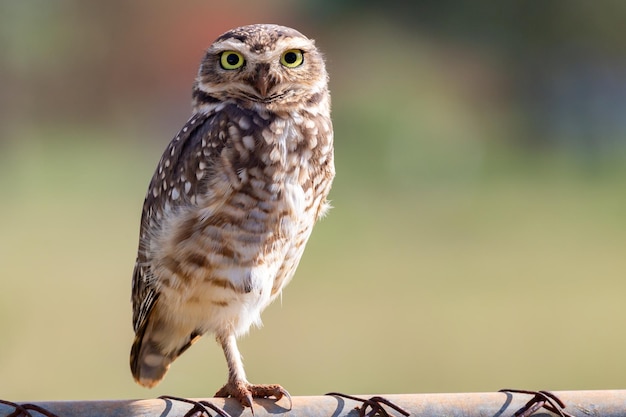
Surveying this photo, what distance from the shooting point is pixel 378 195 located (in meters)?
15.0

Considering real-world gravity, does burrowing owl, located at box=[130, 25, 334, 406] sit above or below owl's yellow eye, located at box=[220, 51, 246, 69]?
below

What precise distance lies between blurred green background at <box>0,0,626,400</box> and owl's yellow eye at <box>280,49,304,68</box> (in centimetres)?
503

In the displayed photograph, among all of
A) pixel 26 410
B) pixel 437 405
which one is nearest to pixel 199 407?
pixel 26 410

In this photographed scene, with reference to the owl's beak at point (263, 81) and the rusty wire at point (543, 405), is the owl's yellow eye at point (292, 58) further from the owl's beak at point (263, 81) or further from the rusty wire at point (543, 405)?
the rusty wire at point (543, 405)

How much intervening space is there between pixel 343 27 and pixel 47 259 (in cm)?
717

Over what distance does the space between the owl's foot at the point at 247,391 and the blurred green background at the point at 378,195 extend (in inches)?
196

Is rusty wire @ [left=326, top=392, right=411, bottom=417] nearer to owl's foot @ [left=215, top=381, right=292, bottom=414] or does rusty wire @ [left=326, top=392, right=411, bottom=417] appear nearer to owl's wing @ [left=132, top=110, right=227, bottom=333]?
owl's foot @ [left=215, top=381, right=292, bottom=414]

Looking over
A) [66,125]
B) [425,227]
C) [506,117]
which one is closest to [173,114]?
[66,125]

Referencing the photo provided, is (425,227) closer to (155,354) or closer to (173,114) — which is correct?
(173,114)

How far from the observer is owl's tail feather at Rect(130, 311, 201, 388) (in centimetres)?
283

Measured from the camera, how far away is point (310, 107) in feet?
8.82

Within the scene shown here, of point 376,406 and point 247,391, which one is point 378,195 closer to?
point 247,391

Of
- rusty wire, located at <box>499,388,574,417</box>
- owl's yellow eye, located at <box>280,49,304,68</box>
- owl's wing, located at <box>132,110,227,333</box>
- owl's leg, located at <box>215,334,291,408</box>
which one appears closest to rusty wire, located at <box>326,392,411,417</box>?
rusty wire, located at <box>499,388,574,417</box>

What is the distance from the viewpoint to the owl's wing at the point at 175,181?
257cm
